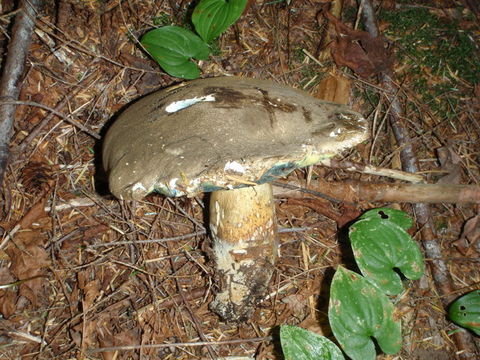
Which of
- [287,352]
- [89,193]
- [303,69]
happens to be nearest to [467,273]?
[287,352]

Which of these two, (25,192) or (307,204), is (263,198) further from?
(25,192)

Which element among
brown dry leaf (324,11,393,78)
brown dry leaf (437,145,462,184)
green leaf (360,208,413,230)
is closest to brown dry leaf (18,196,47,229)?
green leaf (360,208,413,230)

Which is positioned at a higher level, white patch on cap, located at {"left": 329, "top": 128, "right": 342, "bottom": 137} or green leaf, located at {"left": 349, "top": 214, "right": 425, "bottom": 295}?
white patch on cap, located at {"left": 329, "top": 128, "right": 342, "bottom": 137}

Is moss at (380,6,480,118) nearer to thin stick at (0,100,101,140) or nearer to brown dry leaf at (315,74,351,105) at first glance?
brown dry leaf at (315,74,351,105)

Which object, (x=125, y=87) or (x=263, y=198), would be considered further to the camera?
(x=125, y=87)

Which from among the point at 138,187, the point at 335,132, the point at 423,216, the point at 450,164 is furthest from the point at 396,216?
the point at 138,187

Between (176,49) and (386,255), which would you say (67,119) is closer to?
(176,49)

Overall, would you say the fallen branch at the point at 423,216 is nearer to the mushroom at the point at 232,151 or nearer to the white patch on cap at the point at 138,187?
the mushroom at the point at 232,151

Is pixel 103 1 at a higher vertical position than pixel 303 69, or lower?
higher
